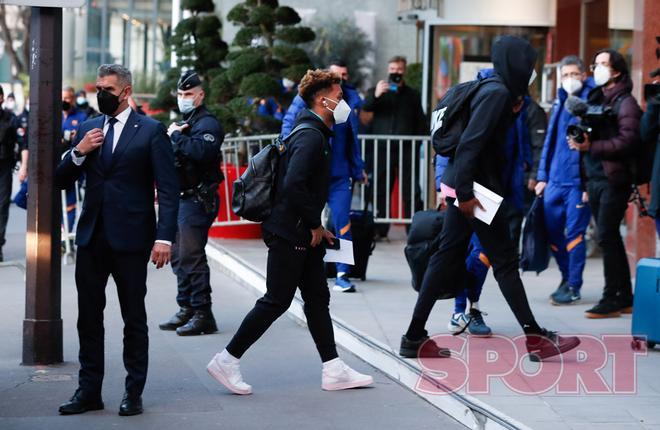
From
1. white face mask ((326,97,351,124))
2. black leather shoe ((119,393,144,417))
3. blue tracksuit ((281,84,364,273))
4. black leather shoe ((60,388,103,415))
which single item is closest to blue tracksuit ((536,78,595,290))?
blue tracksuit ((281,84,364,273))

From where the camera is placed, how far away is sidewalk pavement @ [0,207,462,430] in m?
6.72

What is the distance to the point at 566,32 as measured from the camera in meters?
15.7

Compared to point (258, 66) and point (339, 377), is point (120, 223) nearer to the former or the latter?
point (339, 377)

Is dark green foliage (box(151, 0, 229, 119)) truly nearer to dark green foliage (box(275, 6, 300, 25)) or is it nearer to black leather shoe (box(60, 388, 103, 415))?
dark green foliage (box(275, 6, 300, 25))

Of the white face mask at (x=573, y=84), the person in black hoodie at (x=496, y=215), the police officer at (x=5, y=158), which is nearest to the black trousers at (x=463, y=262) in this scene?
the person in black hoodie at (x=496, y=215)

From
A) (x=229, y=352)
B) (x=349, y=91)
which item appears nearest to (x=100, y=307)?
(x=229, y=352)

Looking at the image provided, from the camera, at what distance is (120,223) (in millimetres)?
6820

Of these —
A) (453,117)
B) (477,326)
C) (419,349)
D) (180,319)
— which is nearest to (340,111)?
(453,117)

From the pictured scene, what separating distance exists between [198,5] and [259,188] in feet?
33.6

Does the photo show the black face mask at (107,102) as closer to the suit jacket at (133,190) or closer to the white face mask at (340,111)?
the suit jacket at (133,190)

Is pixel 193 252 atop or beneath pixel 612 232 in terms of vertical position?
beneath

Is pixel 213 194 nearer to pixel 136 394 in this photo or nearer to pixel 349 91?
pixel 136 394

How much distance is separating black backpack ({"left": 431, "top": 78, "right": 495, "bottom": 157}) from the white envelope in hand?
31 centimetres

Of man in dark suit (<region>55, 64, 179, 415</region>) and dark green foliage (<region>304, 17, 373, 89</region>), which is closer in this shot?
man in dark suit (<region>55, 64, 179, 415</region>)
